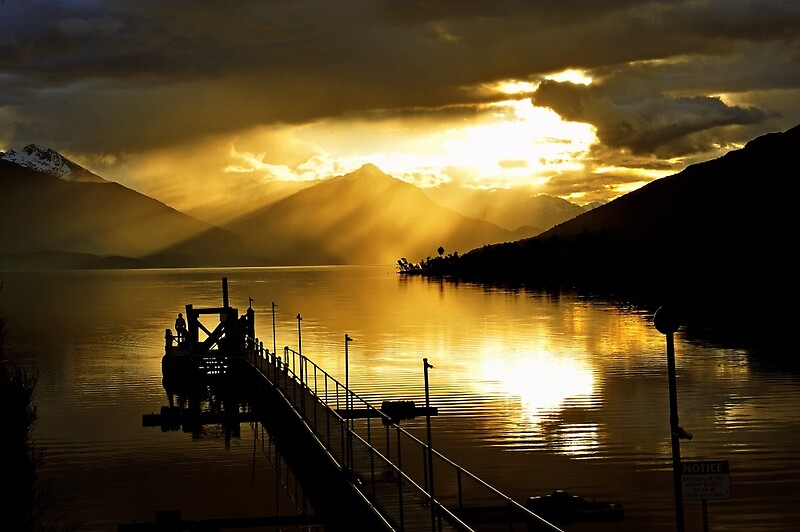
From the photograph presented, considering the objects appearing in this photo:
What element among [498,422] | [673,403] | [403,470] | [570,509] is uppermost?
[673,403]

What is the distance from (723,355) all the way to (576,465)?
4303cm

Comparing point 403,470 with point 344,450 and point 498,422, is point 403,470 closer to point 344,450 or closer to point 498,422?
point 344,450

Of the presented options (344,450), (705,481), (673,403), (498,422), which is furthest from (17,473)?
(498,422)

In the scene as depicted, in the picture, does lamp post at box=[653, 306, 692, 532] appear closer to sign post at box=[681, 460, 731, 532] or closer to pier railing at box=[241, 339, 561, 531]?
sign post at box=[681, 460, 731, 532]

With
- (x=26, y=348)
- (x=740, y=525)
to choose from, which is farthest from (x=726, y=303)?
(x=740, y=525)

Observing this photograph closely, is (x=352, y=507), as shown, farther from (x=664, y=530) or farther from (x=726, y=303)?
(x=726, y=303)

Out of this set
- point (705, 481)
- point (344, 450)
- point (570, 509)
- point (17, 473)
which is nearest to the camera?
point (705, 481)

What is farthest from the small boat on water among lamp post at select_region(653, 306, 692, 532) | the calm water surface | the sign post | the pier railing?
lamp post at select_region(653, 306, 692, 532)

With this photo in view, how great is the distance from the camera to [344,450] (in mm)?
33969

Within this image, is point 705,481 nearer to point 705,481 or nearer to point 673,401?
A: point 705,481

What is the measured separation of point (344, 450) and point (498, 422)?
16.7 meters

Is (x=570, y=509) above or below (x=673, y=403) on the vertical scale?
below

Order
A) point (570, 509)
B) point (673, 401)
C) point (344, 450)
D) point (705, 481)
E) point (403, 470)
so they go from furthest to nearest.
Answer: point (403, 470), point (344, 450), point (570, 509), point (705, 481), point (673, 401)

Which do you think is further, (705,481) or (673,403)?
(705,481)
